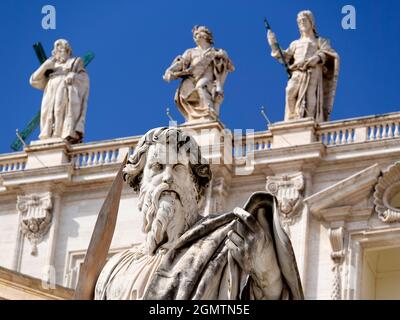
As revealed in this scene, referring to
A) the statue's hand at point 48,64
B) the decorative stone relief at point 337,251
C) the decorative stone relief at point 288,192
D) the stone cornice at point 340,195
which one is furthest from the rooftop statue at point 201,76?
the decorative stone relief at point 337,251

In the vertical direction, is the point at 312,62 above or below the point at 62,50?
below

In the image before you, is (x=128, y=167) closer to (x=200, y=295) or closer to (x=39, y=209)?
(x=200, y=295)

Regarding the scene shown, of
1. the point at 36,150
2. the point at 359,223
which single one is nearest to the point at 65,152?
the point at 36,150

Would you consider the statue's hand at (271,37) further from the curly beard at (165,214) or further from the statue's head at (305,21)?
the curly beard at (165,214)

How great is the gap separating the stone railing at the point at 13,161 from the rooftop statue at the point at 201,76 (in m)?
2.74

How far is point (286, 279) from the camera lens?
6676 millimetres

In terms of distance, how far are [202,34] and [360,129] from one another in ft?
12.2

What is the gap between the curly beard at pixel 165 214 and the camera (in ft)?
23.3

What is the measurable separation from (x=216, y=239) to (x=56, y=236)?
23.9 metres

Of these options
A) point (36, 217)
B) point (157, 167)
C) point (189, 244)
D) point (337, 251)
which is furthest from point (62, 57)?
point (189, 244)

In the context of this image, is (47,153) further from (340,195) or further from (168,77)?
(340,195)

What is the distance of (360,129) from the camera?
2923 cm

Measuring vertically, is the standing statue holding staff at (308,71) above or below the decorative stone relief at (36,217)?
above

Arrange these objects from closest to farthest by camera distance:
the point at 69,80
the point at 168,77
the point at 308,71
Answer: the point at 308,71
the point at 168,77
the point at 69,80
